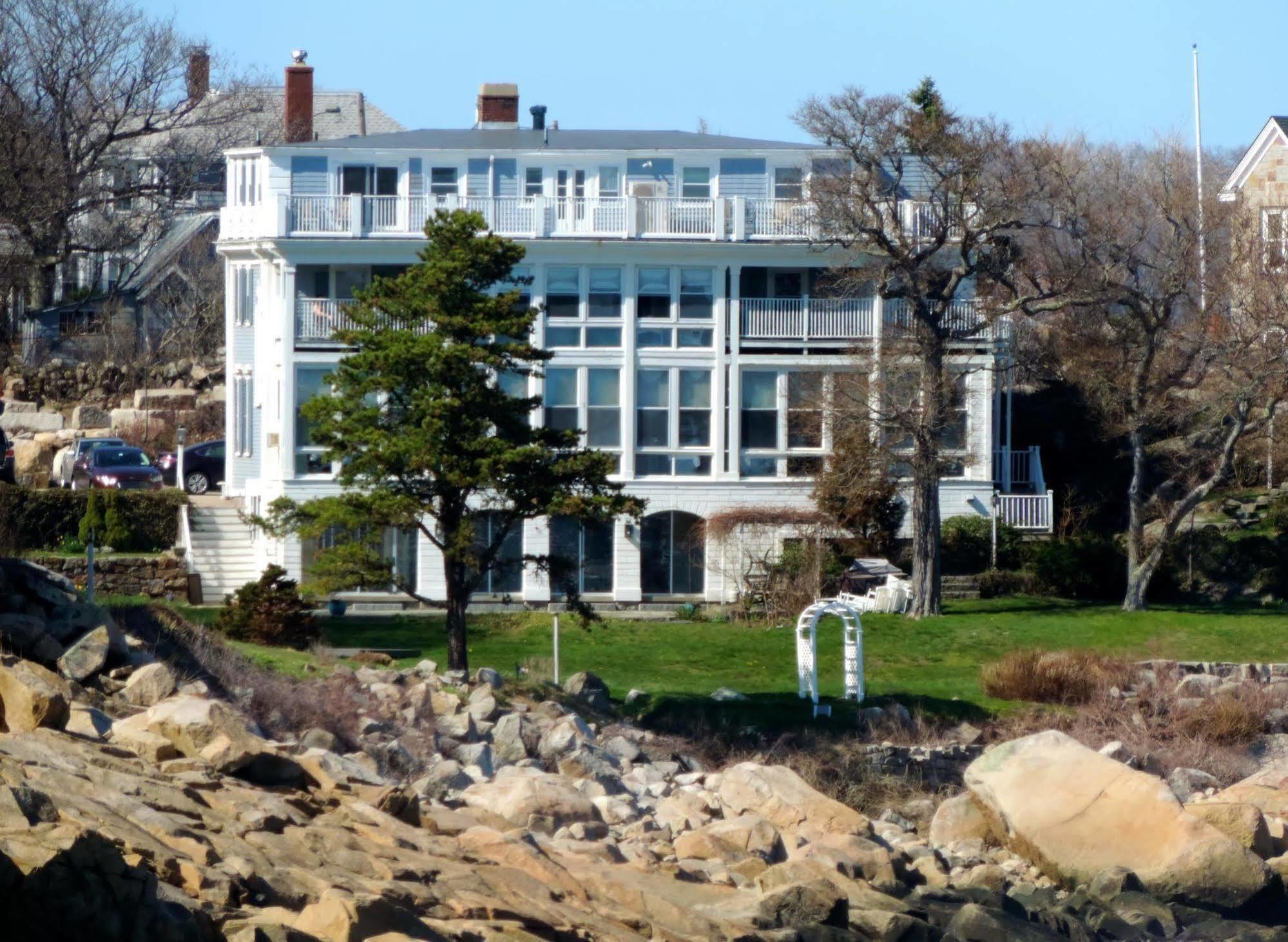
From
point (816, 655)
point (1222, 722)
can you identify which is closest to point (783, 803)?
point (816, 655)

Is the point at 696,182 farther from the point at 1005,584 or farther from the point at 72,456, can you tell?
the point at 72,456

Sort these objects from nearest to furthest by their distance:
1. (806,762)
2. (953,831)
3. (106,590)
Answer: (953,831), (806,762), (106,590)

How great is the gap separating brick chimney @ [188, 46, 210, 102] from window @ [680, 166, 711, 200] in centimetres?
2226

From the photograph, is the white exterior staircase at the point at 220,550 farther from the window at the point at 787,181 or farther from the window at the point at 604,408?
the window at the point at 787,181

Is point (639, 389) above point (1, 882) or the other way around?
above

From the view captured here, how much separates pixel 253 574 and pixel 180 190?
23270 millimetres

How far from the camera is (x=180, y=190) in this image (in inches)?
2181

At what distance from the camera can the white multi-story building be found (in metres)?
36.8

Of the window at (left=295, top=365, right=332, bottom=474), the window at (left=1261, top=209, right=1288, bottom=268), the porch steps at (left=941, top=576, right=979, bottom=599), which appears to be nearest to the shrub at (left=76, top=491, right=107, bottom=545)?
the window at (left=295, top=365, right=332, bottom=474)

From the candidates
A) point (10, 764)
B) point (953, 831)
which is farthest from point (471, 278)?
point (10, 764)

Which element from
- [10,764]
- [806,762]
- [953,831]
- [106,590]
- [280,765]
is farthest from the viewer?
[106,590]

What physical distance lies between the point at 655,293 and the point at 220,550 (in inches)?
409

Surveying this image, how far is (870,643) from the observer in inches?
1244

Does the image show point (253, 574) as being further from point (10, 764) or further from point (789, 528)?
point (10, 764)
